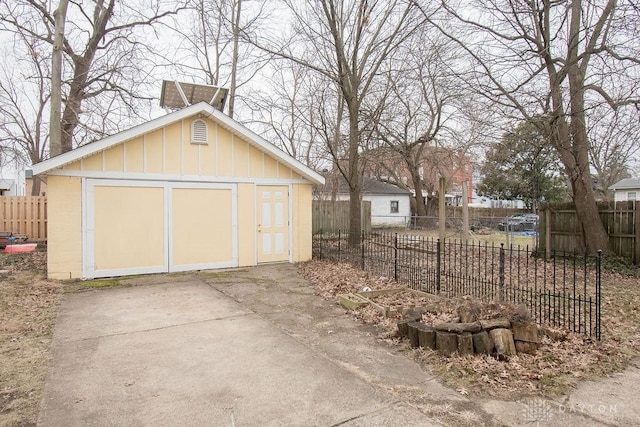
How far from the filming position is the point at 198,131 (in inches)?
399

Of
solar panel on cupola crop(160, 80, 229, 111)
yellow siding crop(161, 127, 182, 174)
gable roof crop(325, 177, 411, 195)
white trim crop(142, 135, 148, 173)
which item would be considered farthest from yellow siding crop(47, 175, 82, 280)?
gable roof crop(325, 177, 411, 195)

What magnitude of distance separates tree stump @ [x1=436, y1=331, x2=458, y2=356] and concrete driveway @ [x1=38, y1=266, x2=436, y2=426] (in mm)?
1160

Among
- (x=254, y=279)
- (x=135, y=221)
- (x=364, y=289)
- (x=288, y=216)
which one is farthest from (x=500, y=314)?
(x=135, y=221)

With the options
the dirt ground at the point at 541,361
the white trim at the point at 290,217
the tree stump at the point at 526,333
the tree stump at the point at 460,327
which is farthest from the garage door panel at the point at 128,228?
the tree stump at the point at 526,333

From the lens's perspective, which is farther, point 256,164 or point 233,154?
point 256,164

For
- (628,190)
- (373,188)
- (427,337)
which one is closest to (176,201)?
(427,337)

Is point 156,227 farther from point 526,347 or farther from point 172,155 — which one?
point 526,347

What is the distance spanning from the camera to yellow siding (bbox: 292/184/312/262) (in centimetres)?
1179

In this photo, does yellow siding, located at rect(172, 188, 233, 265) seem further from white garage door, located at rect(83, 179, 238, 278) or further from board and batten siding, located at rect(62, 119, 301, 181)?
board and batten siding, located at rect(62, 119, 301, 181)

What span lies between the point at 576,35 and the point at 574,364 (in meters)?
8.73

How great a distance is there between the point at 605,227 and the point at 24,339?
548 inches

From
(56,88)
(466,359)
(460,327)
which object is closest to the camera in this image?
(466,359)

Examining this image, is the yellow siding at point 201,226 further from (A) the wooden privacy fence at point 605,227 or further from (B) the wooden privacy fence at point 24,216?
(B) the wooden privacy fence at point 24,216

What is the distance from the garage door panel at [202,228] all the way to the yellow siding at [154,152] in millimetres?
743
